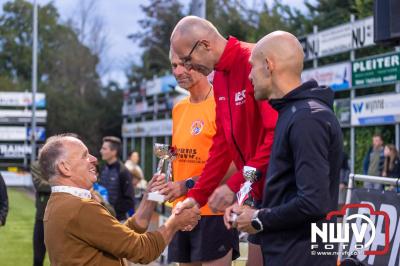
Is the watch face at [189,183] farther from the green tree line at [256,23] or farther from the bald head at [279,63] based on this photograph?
the green tree line at [256,23]

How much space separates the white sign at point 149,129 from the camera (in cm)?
3108

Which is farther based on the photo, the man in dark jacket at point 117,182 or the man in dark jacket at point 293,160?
the man in dark jacket at point 117,182

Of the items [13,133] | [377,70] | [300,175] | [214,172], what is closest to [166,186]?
[214,172]

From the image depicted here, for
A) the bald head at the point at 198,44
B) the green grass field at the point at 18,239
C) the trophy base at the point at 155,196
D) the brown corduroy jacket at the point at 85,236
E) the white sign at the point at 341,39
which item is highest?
the white sign at the point at 341,39

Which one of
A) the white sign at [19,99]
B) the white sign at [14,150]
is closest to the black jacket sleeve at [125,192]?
the white sign at [14,150]

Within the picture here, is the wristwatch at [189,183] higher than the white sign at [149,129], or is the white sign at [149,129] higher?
the white sign at [149,129]

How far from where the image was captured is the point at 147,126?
1390 inches

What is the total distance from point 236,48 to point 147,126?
31035 millimetres

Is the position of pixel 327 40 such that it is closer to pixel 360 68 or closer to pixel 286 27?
pixel 360 68

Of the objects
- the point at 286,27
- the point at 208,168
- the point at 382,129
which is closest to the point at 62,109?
the point at 286,27

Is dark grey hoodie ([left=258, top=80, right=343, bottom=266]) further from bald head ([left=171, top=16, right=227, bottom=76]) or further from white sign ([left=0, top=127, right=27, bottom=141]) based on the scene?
white sign ([left=0, top=127, right=27, bottom=141])

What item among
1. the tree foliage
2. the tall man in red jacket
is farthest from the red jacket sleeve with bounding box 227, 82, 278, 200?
the tree foliage

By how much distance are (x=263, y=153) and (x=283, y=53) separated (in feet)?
2.13

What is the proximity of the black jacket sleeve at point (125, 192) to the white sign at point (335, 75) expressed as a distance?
837cm
